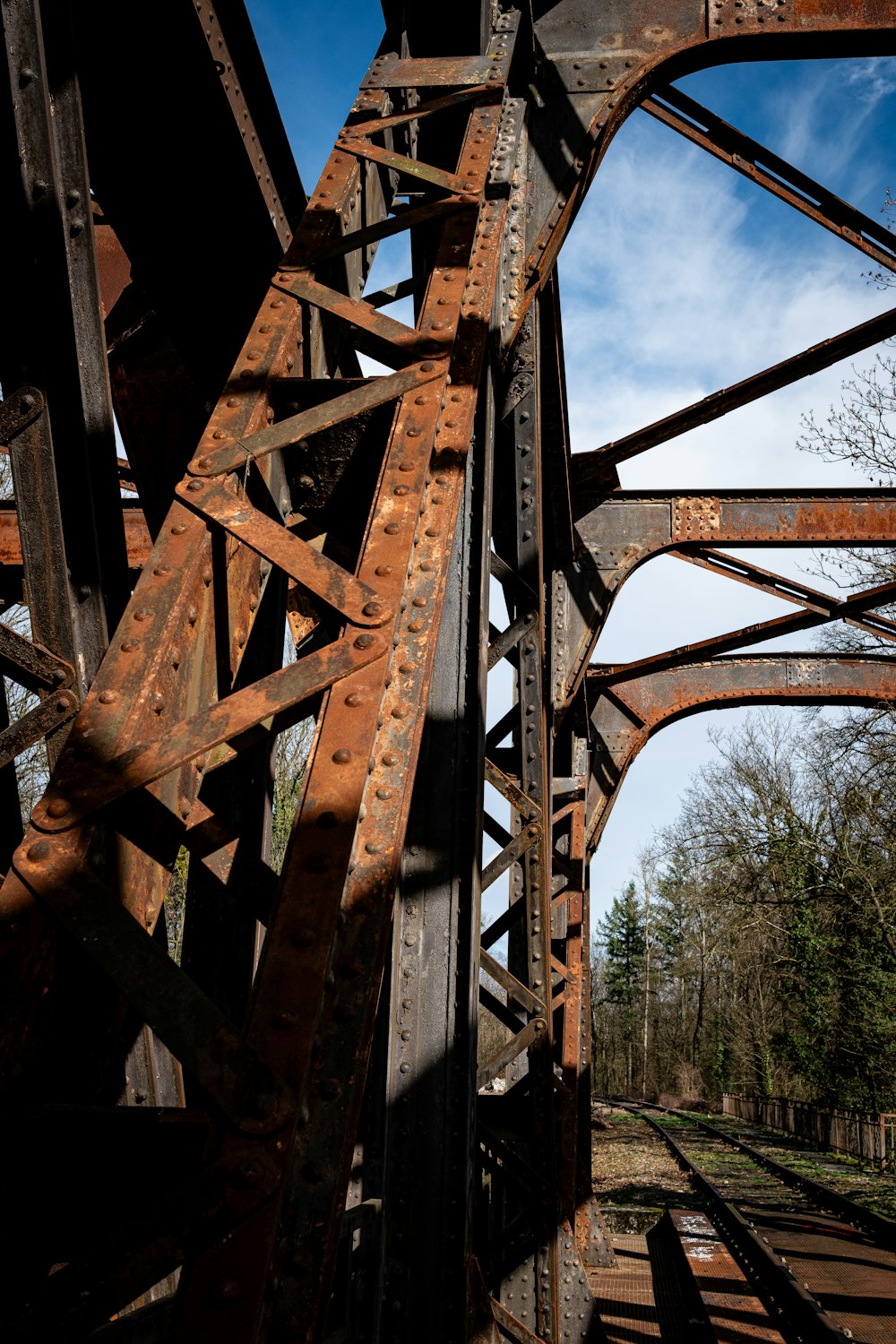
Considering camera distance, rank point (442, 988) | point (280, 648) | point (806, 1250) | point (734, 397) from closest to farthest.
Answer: point (280, 648), point (442, 988), point (734, 397), point (806, 1250)

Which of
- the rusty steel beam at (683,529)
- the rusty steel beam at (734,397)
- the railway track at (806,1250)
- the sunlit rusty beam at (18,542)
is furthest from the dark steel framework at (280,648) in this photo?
the railway track at (806,1250)

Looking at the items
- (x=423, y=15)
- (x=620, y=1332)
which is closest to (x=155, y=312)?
(x=423, y=15)

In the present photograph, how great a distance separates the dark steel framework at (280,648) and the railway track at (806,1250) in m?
3.92

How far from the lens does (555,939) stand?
962cm

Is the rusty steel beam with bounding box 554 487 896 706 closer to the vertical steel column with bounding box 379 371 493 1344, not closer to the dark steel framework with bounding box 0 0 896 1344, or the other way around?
the dark steel framework with bounding box 0 0 896 1344

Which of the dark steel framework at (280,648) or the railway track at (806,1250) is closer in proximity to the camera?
the dark steel framework at (280,648)

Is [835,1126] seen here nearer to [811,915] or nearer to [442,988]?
[811,915]

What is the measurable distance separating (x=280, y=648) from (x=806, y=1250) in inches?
463

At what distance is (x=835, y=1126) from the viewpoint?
82.6ft

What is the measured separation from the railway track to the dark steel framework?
12.9 feet

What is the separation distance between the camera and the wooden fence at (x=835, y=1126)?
2109 centimetres

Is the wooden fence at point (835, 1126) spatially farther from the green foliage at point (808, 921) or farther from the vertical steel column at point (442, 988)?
the vertical steel column at point (442, 988)

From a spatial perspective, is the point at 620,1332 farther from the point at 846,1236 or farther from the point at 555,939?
the point at 846,1236

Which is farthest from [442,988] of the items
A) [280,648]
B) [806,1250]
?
[806,1250]
